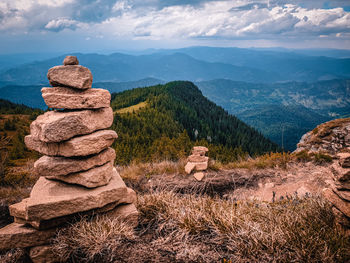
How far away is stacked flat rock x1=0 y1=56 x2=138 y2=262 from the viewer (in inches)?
179

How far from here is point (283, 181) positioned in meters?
9.77

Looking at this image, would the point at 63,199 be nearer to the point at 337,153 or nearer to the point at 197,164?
the point at 197,164

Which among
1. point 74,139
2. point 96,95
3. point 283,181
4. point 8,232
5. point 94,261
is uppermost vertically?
point 96,95

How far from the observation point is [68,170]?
5277 millimetres

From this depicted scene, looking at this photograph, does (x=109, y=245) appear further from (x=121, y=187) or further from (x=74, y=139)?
(x=74, y=139)

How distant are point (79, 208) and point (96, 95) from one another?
2.95m

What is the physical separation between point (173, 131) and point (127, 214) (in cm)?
3421

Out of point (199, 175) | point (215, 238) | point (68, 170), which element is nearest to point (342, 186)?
point (215, 238)

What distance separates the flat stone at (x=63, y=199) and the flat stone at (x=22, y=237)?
1.05 ft

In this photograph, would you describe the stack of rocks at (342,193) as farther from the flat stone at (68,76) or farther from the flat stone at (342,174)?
the flat stone at (68,76)

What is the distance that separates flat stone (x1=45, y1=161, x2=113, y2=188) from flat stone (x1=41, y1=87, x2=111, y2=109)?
176 centimetres

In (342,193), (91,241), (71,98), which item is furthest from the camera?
(71,98)

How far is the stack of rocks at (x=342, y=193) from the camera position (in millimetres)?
4215

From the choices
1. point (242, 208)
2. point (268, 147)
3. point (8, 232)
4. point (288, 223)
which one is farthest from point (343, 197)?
point (268, 147)
